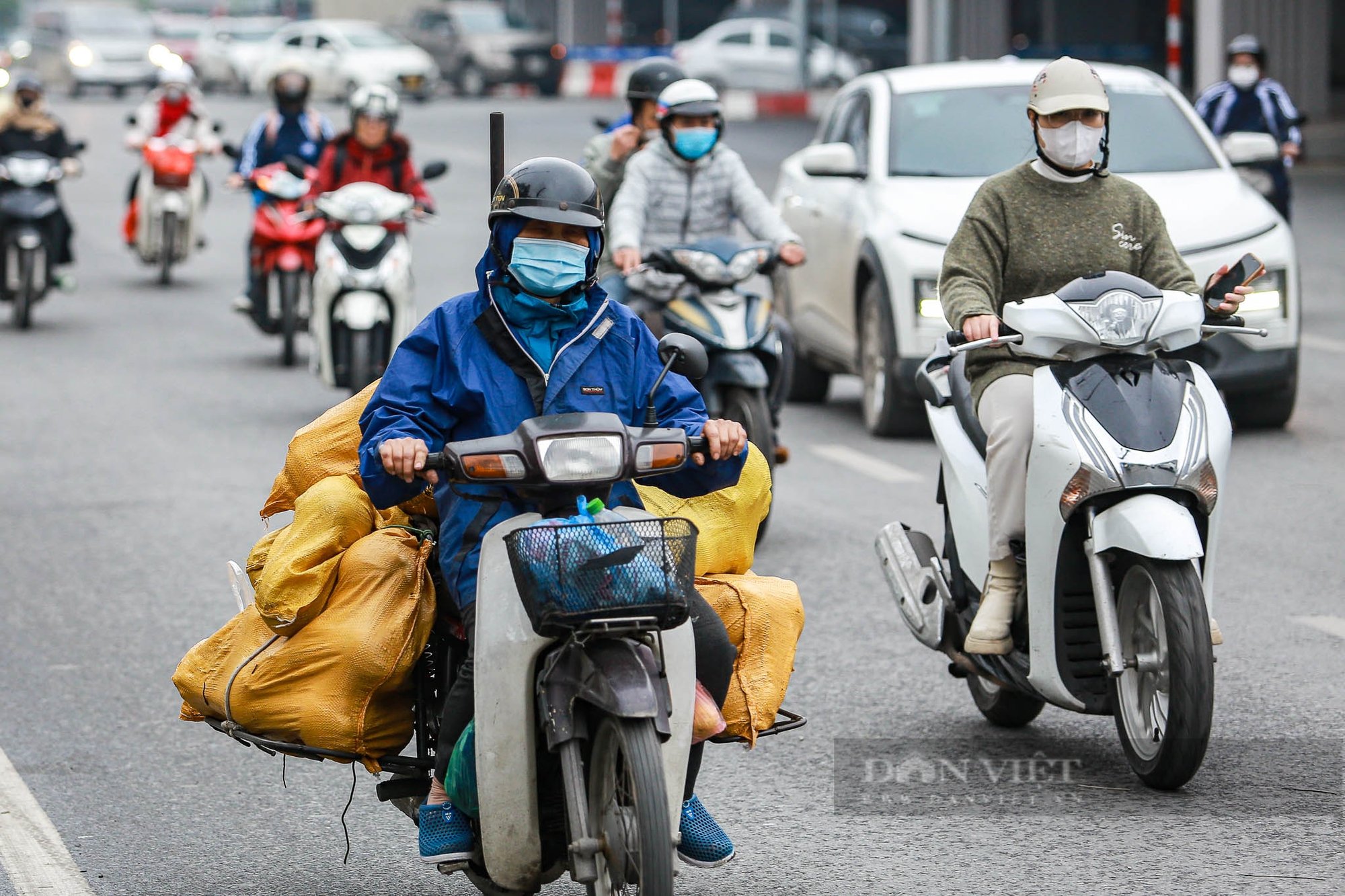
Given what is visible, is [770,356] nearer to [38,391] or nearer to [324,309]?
[324,309]

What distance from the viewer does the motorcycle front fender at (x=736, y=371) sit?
30.1 feet

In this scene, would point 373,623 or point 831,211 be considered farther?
point 831,211

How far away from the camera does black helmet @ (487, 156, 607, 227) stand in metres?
4.71

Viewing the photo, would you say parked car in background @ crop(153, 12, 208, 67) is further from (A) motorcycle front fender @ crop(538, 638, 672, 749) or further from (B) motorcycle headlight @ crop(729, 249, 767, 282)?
(A) motorcycle front fender @ crop(538, 638, 672, 749)

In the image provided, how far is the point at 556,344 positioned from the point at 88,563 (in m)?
4.88

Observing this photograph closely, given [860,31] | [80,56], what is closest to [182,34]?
[80,56]

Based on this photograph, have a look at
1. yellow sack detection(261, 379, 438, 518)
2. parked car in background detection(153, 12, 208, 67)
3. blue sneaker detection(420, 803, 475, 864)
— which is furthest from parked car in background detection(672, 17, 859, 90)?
blue sneaker detection(420, 803, 475, 864)

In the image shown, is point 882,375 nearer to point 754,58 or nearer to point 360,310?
point 360,310

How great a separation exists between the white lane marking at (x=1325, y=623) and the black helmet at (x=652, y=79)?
3.92 meters

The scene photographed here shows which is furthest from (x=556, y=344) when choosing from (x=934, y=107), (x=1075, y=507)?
(x=934, y=107)

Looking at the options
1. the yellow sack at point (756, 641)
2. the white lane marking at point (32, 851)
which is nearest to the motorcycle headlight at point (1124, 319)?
the yellow sack at point (756, 641)

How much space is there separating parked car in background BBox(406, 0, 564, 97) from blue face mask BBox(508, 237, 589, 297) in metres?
43.0

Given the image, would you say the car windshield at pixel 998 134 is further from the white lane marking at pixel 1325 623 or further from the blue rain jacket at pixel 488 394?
the blue rain jacket at pixel 488 394

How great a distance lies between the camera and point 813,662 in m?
7.41
